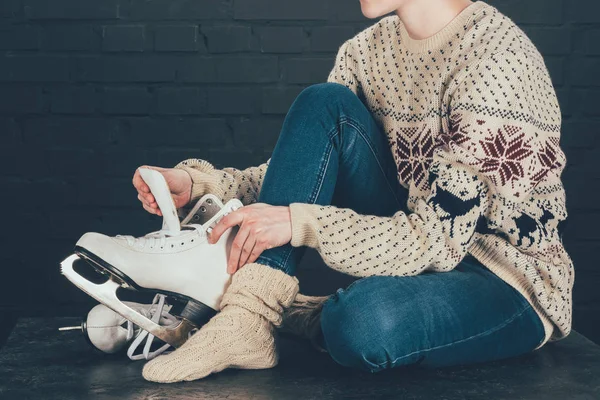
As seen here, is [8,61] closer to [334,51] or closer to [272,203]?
[334,51]

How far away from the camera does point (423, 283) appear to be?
5.28 ft

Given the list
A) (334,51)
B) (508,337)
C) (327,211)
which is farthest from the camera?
(334,51)

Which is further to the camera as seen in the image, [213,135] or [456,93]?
[213,135]

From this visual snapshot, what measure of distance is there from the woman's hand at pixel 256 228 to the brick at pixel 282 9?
1.19 metres

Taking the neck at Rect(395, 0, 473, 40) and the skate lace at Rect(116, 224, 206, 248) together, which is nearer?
the skate lace at Rect(116, 224, 206, 248)

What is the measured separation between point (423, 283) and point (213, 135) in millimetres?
1233

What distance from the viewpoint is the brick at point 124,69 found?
8.77 ft

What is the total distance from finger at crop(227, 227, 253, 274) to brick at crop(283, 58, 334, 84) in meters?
1.16

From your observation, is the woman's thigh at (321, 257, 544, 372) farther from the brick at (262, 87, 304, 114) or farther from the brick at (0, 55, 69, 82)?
the brick at (0, 55, 69, 82)

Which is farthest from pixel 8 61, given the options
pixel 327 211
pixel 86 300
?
pixel 327 211

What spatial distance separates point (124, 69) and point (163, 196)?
1.12 metres

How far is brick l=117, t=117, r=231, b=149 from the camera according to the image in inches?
106

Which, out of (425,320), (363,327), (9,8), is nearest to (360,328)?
(363,327)

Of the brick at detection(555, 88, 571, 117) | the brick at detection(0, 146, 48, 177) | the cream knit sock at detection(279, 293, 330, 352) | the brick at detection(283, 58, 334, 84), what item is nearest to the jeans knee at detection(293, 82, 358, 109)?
the cream knit sock at detection(279, 293, 330, 352)
